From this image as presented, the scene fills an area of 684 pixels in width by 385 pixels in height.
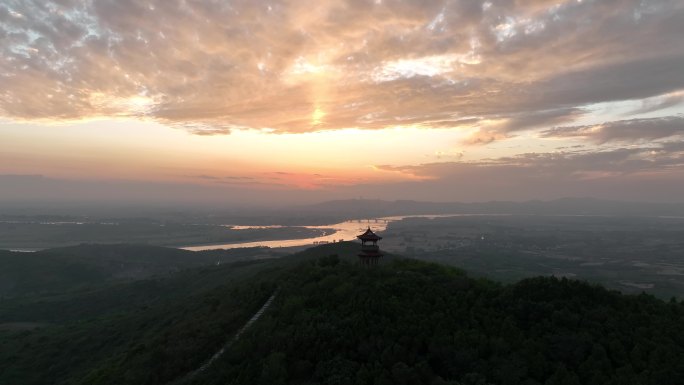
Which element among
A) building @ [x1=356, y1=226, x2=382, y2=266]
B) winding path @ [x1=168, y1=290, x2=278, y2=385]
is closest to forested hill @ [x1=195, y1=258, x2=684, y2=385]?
winding path @ [x1=168, y1=290, x2=278, y2=385]

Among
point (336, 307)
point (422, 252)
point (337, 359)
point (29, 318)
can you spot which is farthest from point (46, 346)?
point (422, 252)

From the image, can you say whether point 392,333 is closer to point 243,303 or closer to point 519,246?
point 243,303

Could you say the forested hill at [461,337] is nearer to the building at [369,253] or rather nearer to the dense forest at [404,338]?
the dense forest at [404,338]

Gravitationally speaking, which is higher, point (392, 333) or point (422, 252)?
point (392, 333)

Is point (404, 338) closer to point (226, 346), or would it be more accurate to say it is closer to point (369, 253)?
point (226, 346)

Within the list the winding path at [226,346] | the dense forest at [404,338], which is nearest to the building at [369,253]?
the dense forest at [404,338]
